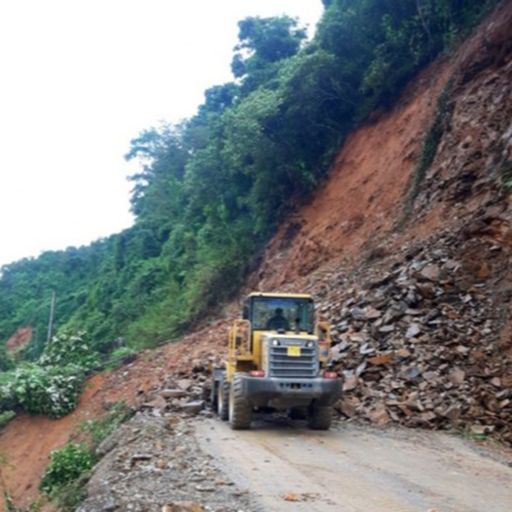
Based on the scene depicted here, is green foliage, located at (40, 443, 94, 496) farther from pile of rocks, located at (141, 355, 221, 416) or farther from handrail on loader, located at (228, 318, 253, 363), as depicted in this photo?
handrail on loader, located at (228, 318, 253, 363)

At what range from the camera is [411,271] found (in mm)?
15828

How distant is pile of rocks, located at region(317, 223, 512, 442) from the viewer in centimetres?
1202

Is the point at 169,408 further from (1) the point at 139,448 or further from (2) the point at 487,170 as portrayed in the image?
(2) the point at 487,170

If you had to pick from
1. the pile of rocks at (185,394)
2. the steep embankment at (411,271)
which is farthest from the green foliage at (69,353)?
the pile of rocks at (185,394)

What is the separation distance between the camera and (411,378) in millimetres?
12914

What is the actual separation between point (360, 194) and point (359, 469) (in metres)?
15.9

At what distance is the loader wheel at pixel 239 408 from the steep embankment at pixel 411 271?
227cm

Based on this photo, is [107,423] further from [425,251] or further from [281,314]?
[425,251]

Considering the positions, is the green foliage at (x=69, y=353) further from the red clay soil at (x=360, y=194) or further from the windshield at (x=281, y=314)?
the windshield at (x=281, y=314)

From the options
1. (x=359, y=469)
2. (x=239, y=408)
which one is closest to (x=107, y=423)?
(x=239, y=408)

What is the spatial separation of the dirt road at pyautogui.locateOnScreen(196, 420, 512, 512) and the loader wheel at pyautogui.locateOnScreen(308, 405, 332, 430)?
198 mm

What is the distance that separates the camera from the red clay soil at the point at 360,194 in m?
22.1

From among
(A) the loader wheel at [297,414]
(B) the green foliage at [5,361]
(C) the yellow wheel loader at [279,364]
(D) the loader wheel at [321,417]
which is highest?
(C) the yellow wheel loader at [279,364]

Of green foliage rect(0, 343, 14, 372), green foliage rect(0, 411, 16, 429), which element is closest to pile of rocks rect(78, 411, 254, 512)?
green foliage rect(0, 411, 16, 429)
